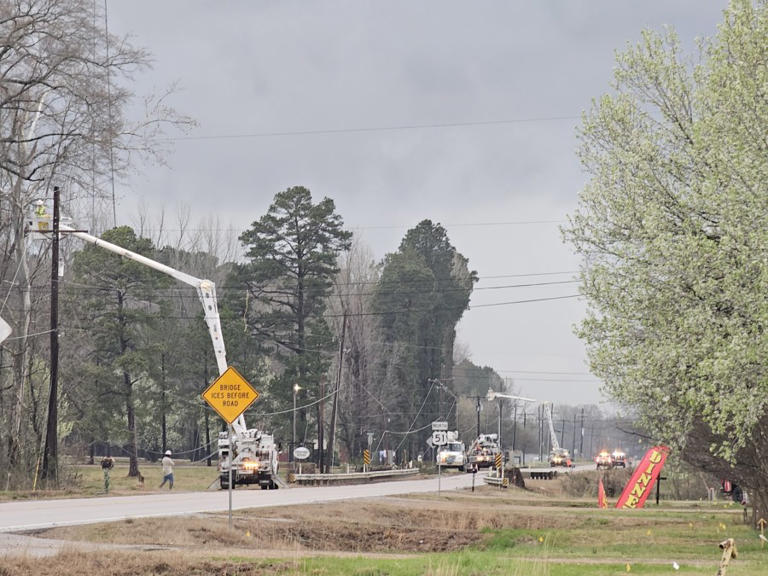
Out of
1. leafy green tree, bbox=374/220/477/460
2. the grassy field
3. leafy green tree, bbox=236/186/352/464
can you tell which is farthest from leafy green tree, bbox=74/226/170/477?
the grassy field

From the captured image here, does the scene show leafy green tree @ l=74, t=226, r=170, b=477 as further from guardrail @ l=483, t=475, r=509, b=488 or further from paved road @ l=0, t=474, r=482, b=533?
paved road @ l=0, t=474, r=482, b=533

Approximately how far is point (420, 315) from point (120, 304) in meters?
37.3

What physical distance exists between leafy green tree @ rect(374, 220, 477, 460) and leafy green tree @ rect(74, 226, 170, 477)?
1237 inches

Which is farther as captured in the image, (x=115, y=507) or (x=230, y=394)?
(x=115, y=507)

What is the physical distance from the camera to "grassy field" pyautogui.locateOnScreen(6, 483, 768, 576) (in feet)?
50.7

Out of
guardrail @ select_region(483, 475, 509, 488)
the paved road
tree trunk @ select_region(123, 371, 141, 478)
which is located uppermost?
tree trunk @ select_region(123, 371, 141, 478)

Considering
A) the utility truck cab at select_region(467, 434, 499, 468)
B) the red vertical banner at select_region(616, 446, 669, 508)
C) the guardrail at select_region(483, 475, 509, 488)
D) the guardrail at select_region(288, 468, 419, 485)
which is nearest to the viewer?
the red vertical banner at select_region(616, 446, 669, 508)

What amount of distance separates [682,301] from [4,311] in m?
35.0

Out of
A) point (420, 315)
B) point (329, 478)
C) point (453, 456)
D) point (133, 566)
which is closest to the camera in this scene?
point (133, 566)

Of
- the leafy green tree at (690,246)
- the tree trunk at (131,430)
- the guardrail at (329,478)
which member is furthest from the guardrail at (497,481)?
the leafy green tree at (690,246)

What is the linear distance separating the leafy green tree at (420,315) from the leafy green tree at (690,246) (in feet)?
244

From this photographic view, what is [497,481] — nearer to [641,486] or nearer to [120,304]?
[641,486]

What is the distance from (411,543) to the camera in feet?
81.6

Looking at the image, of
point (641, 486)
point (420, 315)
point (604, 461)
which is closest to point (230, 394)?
point (641, 486)
